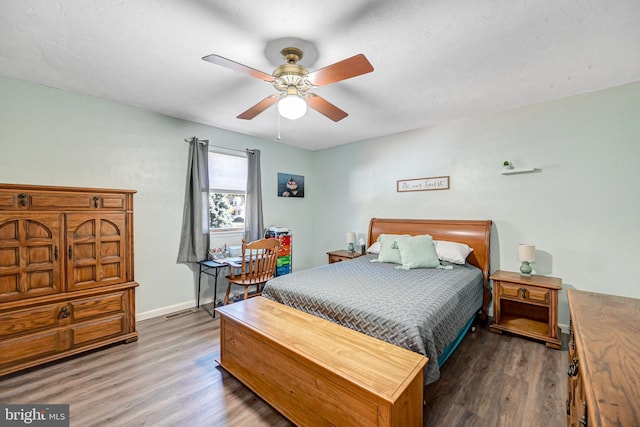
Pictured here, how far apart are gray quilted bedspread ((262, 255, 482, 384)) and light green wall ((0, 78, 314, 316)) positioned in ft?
5.54

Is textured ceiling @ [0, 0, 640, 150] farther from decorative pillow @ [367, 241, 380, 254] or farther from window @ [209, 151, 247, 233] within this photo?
decorative pillow @ [367, 241, 380, 254]

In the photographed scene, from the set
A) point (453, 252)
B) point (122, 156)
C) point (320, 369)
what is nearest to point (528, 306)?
point (453, 252)

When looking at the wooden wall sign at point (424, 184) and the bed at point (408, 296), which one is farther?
the wooden wall sign at point (424, 184)

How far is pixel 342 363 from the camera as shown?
4.91 ft

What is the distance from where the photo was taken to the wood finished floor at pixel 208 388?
174 cm

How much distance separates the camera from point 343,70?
176 centimetres

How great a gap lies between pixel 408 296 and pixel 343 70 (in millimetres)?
1704

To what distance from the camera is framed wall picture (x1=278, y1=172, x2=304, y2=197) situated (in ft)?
15.6

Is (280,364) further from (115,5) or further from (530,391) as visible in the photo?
(115,5)

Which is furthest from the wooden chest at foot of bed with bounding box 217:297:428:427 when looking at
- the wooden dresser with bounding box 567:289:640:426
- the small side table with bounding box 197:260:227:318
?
the small side table with bounding box 197:260:227:318

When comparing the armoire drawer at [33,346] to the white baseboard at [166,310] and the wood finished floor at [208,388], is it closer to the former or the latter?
the wood finished floor at [208,388]

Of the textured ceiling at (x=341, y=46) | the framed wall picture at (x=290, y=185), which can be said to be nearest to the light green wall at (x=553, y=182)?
the textured ceiling at (x=341, y=46)

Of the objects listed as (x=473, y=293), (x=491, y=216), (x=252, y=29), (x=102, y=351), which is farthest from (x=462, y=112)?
(x=102, y=351)

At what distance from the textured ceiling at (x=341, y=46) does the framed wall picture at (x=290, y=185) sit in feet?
6.27
